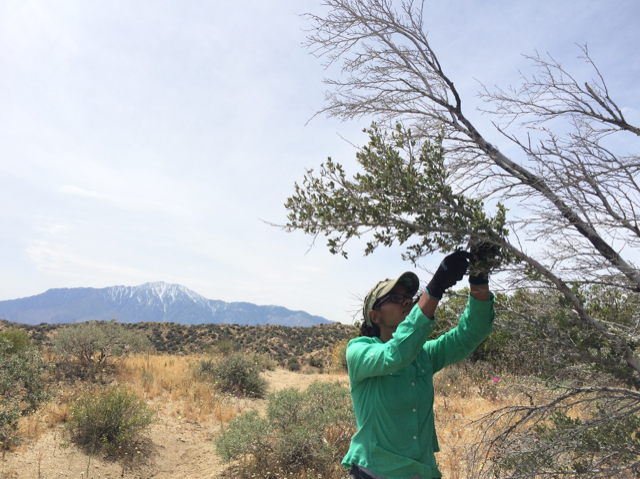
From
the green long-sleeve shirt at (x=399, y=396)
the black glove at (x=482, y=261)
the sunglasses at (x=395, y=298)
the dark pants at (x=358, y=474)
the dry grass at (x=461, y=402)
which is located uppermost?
the black glove at (x=482, y=261)

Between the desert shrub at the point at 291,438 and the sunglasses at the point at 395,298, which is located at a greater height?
the sunglasses at the point at 395,298

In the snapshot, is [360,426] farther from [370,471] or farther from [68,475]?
[68,475]

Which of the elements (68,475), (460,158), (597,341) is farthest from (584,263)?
(68,475)

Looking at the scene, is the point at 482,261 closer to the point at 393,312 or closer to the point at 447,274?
the point at 447,274

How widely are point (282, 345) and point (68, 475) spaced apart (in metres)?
26.3

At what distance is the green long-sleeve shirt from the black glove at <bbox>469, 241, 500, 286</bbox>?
0.41ft

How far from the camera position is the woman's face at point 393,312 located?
2131 mm

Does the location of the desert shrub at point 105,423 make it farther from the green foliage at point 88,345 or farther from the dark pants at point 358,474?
the dark pants at point 358,474

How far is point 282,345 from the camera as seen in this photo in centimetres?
3128

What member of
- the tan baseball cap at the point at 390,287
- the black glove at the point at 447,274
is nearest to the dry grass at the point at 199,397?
the tan baseball cap at the point at 390,287

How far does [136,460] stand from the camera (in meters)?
6.39

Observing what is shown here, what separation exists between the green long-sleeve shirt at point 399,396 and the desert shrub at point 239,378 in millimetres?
10346

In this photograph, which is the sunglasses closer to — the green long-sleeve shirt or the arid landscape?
the green long-sleeve shirt

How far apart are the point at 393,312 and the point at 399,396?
0.45 metres
